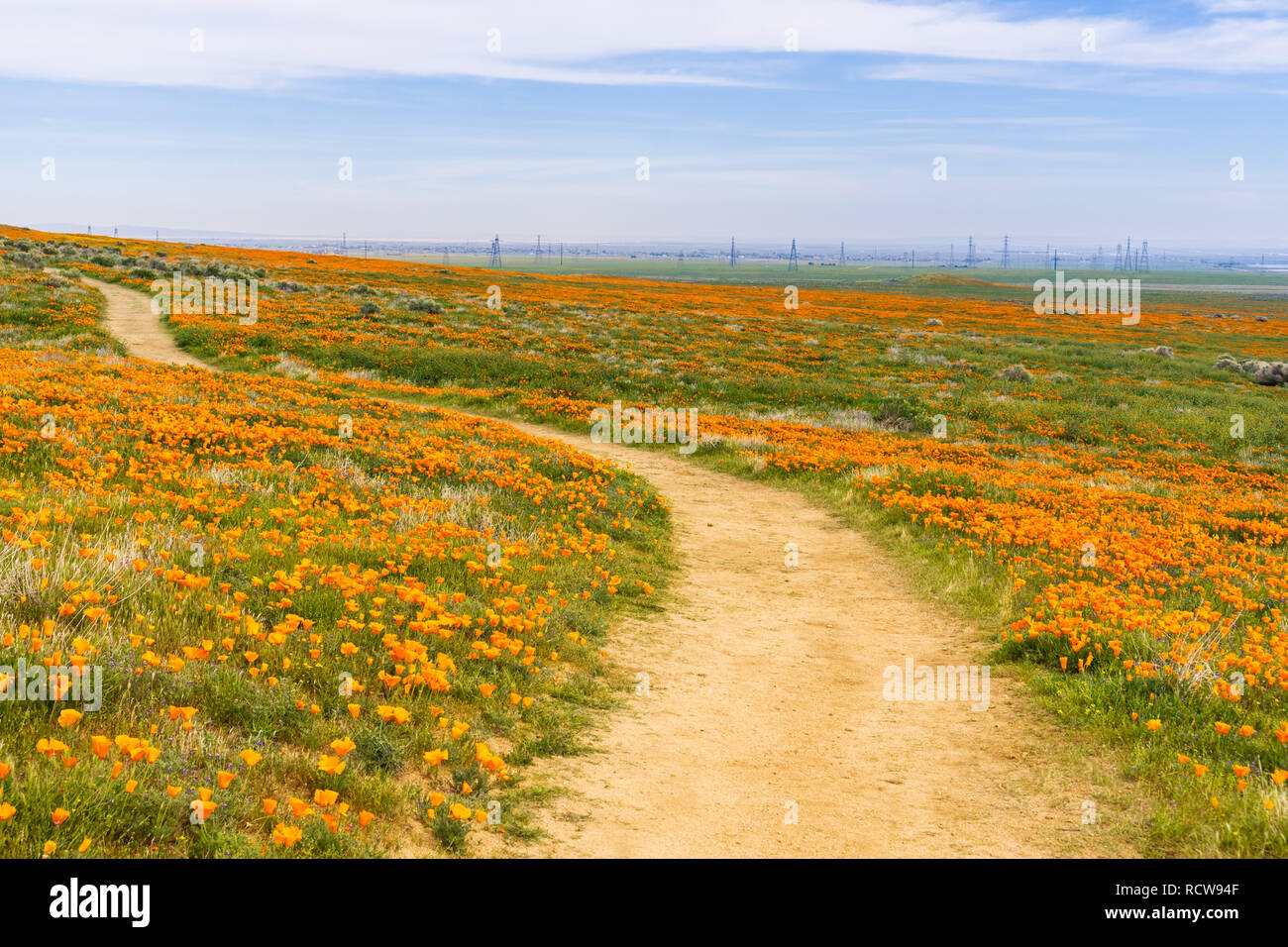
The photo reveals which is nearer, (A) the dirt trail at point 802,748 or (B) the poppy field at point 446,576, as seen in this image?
(B) the poppy field at point 446,576

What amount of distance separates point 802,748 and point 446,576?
378cm

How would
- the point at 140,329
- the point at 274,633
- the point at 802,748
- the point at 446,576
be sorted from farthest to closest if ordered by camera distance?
the point at 140,329 < the point at 446,576 < the point at 802,748 < the point at 274,633

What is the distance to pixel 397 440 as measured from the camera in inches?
561

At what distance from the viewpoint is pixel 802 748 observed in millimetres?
6801

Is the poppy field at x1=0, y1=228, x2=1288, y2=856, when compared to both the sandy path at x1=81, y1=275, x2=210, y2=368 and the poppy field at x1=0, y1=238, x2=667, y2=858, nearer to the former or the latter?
the poppy field at x1=0, y1=238, x2=667, y2=858

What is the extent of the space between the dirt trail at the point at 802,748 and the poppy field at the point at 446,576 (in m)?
0.54

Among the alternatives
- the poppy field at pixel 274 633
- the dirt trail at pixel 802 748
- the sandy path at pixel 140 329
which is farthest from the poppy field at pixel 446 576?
the sandy path at pixel 140 329

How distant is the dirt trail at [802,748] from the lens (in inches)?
210

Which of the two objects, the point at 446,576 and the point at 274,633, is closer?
the point at 274,633

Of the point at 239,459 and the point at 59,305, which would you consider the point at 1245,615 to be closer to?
the point at 239,459

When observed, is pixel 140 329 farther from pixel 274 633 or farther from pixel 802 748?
pixel 802 748

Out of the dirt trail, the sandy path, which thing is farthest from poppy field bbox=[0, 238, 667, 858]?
the sandy path

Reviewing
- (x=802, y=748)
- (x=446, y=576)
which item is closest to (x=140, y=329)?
(x=446, y=576)

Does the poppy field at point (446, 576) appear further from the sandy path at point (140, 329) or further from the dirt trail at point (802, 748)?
the sandy path at point (140, 329)
